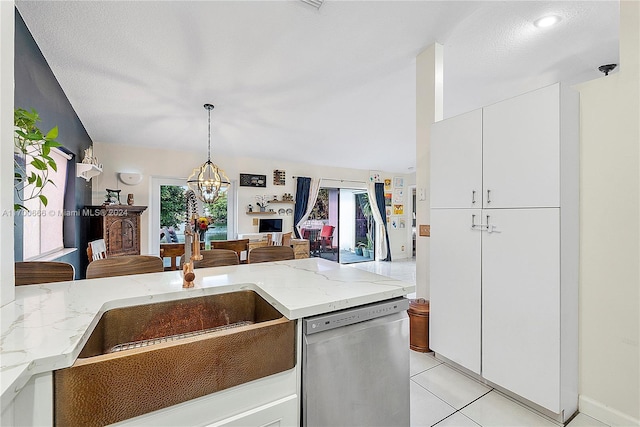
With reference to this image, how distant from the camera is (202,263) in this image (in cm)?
217

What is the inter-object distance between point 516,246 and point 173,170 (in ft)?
16.3

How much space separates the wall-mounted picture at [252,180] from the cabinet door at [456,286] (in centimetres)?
390

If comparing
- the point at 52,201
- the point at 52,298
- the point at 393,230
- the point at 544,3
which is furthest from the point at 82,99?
the point at 393,230

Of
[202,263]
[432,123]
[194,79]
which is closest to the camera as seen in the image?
[202,263]

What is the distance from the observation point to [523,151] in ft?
5.60

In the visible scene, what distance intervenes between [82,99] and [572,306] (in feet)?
15.5

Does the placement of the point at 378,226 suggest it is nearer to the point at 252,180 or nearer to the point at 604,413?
the point at 252,180

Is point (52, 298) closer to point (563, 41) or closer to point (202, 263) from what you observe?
point (202, 263)

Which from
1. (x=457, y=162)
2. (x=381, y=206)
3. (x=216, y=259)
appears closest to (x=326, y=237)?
(x=381, y=206)

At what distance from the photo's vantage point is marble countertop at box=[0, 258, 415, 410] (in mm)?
709

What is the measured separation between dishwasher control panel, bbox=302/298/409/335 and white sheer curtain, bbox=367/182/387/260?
5577 millimetres

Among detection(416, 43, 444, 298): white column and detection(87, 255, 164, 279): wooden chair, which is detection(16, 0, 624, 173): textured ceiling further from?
detection(87, 255, 164, 279): wooden chair

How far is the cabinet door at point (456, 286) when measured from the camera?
1961 mm
